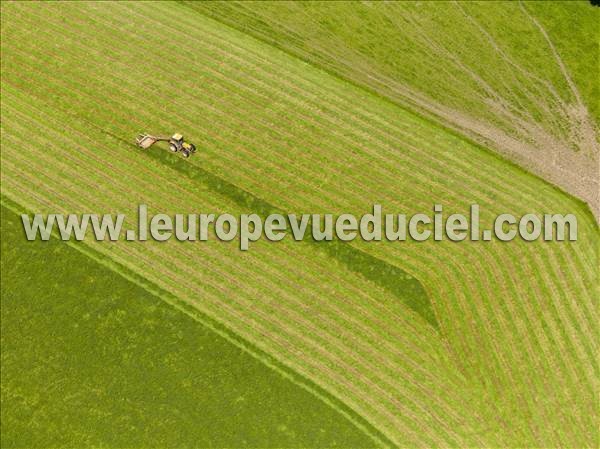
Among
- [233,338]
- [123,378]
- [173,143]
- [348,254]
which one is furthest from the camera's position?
[173,143]

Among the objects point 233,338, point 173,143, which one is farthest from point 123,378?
point 173,143

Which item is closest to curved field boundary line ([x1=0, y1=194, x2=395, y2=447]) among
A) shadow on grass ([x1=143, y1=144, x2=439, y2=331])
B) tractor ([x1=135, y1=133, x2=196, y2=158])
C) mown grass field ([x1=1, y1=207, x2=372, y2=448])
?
mown grass field ([x1=1, y1=207, x2=372, y2=448])

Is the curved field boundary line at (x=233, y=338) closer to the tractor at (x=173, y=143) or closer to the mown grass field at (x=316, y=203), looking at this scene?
the mown grass field at (x=316, y=203)

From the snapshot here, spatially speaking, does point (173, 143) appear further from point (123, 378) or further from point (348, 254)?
point (123, 378)

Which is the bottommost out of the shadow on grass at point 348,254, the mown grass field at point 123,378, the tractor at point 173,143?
the mown grass field at point 123,378

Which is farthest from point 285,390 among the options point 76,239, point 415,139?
point 415,139

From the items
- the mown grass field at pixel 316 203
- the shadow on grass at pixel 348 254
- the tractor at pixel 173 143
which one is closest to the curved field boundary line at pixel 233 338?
the mown grass field at pixel 316 203

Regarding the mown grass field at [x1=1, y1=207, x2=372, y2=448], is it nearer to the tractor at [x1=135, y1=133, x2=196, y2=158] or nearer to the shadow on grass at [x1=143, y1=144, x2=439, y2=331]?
the shadow on grass at [x1=143, y1=144, x2=439, y2=331]
